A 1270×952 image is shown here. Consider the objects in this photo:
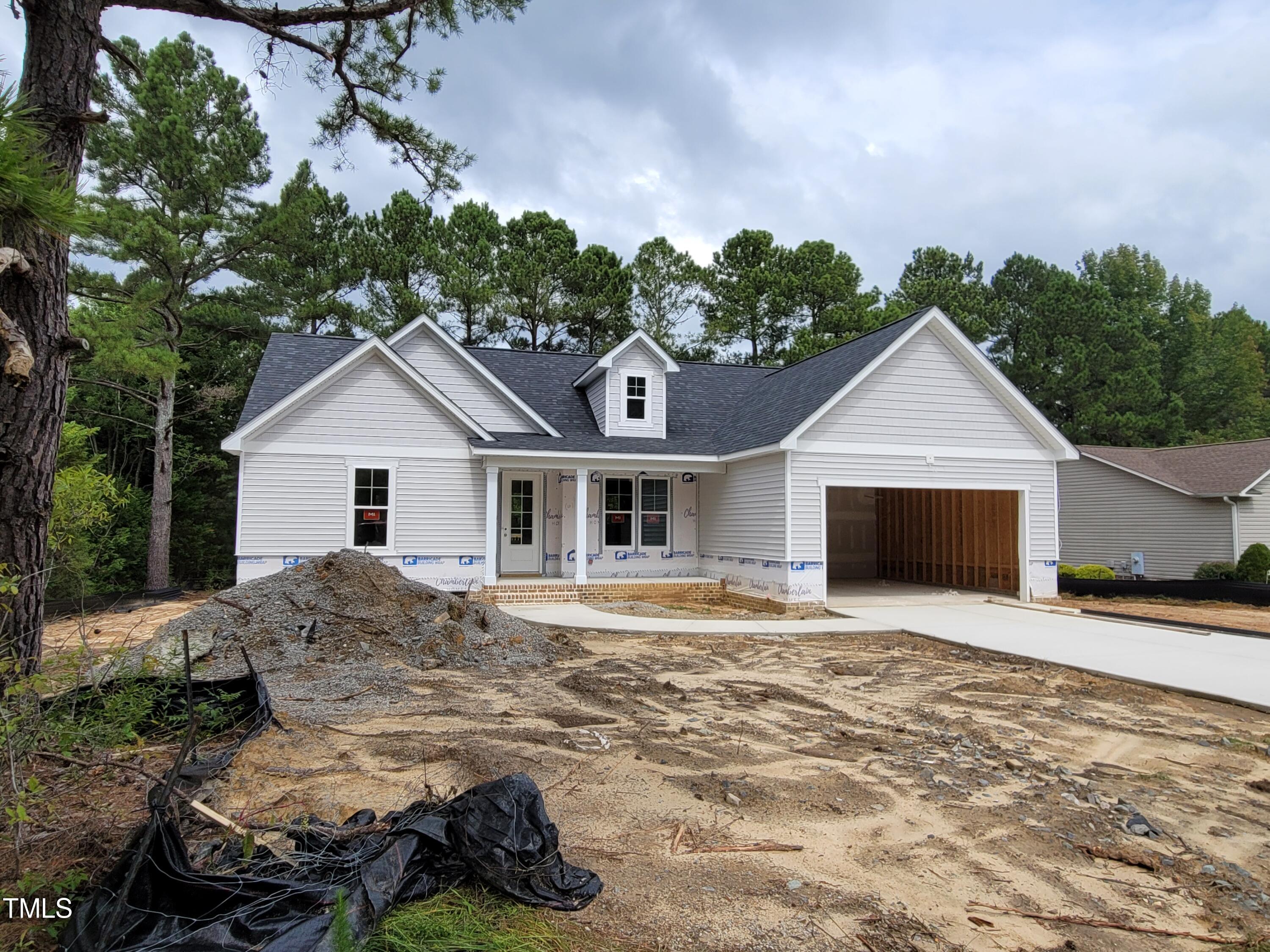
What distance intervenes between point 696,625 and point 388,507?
6740mm

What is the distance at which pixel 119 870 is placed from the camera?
2660 mm

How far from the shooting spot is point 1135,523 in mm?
22734

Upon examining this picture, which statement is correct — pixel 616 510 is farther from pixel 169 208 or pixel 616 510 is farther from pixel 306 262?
pixel 306 262

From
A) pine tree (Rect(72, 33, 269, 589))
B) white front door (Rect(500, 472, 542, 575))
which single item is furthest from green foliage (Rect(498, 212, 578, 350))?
white front door (Rect(500, 472, 542, 575))

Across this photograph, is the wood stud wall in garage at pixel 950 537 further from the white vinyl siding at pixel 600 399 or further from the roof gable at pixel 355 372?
the roof gable at pixel 355 372

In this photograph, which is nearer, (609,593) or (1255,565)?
(609,593)

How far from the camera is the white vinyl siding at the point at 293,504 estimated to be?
44.8ft

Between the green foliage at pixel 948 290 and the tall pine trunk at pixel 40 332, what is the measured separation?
→ 33.0 metres

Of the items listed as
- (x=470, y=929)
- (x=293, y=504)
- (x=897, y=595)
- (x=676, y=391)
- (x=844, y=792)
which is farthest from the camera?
(x=676, y=391)

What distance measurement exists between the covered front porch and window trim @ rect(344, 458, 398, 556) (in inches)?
84.1

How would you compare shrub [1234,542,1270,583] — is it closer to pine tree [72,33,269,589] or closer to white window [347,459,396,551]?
white window [347,459,396,551]

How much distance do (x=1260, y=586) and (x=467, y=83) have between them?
20058 millimetres

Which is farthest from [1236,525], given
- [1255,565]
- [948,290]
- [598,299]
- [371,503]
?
[371,503]

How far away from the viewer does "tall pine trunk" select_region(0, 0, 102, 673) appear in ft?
12.3
